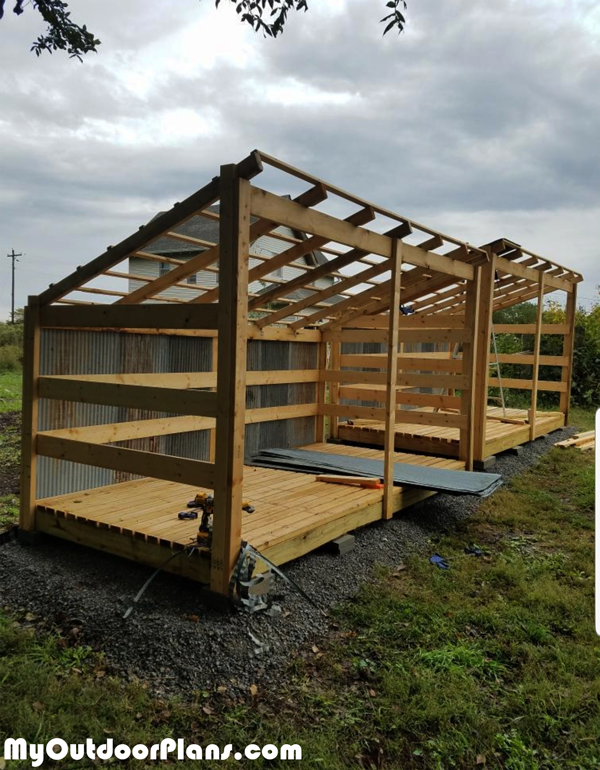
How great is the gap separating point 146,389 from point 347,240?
2.10 m

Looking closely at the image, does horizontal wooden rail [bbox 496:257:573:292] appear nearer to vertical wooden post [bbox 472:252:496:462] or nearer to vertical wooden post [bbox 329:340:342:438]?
vertical wooden post [bbox 472:252:496:462]

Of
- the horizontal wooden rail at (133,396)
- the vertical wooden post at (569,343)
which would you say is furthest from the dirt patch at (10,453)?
the vertical wooden post at (569,343)

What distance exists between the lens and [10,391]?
521 inches

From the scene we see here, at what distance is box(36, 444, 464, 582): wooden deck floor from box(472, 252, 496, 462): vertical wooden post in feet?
6.72

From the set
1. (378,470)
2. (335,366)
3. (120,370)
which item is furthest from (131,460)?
(335,366)

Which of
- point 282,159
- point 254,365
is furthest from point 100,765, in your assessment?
point 254,365

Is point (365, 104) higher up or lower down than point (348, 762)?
higher up

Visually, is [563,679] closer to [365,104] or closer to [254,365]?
[254,365]

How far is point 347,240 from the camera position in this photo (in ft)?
16.3

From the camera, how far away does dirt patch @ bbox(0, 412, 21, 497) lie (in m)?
6.59

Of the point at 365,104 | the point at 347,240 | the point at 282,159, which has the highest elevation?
the point at 365,104

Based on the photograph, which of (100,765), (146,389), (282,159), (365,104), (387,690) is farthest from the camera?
(365,104)

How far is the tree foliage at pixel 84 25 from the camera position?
3.96 meters

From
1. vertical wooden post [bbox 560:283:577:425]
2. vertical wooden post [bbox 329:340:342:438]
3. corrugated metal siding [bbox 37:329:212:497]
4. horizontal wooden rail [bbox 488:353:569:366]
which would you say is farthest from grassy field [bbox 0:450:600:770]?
vertical wooden post [bbox 560:283:577:425]
